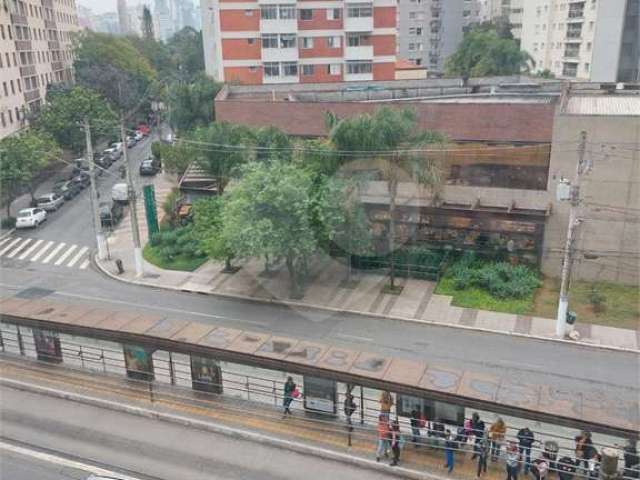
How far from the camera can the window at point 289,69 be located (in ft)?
188

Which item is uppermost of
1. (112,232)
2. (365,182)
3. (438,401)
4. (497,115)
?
(497,115)

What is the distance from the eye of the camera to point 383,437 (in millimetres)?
13414

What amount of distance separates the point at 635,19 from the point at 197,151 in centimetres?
5050

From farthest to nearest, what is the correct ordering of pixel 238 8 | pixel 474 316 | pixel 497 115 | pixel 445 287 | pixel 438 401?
pixel 238 8 < pixel 497 115 < pixel 445 287 < pixel 474 316 < pixel 438 401

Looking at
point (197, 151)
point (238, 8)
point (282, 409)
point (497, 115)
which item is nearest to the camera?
point (282, 409)

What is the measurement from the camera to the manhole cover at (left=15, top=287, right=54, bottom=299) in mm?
29531

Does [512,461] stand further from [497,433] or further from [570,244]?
[570,244]

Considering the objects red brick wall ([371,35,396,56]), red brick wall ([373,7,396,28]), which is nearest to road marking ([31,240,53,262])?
red brick wall ([371,35,396,56])

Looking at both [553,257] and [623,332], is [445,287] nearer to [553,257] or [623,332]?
[553,257]

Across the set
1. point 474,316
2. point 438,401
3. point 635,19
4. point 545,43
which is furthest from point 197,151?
point 545,43

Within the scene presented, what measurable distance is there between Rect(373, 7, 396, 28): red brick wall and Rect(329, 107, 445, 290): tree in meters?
33.7

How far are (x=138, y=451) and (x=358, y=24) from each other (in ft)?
165

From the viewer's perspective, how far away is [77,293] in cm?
2992

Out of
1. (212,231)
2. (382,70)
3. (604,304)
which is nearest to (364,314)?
(212,231)
